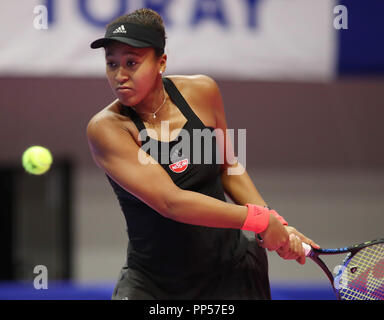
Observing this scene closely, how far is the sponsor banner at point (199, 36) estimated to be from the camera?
412cm

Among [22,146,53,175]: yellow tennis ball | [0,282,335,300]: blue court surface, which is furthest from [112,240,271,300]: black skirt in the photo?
[0,282,335,300]: blue court surface

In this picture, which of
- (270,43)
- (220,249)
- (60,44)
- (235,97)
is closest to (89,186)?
(235,97)

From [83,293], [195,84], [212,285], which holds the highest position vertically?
[195,84]

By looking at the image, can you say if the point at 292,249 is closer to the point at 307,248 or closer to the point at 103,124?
the point at 307,248

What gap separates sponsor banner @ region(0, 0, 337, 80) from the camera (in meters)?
4.12

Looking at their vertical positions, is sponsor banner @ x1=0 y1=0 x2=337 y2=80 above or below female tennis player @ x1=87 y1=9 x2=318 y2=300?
above

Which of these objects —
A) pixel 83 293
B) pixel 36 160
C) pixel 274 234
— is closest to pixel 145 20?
pixel 274 234

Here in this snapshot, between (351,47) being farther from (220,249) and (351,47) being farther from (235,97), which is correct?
(220,249)

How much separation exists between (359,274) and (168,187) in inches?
33.6

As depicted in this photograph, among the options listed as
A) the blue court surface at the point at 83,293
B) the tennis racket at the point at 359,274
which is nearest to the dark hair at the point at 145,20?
the tennis racket at the point at 359,274

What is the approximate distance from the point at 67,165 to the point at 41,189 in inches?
13.1

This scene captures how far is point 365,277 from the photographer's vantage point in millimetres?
2490

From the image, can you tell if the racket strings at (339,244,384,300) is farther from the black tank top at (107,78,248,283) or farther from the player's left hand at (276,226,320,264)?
the black tank top at (107,78,248,283)

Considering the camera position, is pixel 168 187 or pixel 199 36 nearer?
pixel 168 187
